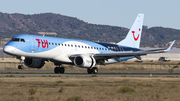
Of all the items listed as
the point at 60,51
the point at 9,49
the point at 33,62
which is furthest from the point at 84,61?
the point at 9,49

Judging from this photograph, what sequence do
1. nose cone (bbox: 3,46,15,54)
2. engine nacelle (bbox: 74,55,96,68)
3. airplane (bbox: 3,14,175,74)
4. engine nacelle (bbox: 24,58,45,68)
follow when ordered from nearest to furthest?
nose cone (bbox: 3,46,15,54), airplane (bbox: 3,14,175,74), engine nacelle (bbox: 74,55,96,68), engine nacelle (bbox: 24,58,45,68)

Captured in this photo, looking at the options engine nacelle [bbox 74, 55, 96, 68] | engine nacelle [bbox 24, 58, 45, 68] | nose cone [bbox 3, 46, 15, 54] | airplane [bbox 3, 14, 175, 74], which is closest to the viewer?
nose cone [bbox 3, 46, 15, 54]

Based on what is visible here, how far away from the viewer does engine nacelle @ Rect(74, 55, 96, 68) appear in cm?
4417

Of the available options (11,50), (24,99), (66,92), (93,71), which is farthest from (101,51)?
(24,99)

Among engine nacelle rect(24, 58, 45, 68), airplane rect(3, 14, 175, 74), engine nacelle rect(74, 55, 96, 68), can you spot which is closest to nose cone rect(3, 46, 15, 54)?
airplane rect(3, 14, 175, 74)

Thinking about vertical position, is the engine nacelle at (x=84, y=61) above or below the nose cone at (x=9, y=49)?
below

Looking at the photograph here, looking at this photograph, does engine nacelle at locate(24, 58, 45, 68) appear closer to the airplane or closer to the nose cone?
the airplane

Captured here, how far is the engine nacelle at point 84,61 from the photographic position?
44169mm

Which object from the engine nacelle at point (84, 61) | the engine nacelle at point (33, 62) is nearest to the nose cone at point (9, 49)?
the engine nacelle at point (33, 62)

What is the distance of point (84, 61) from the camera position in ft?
145

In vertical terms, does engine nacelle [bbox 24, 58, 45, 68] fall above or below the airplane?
below

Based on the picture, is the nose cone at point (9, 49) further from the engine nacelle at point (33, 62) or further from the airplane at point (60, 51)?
the engine nacelle at point (33, 62)

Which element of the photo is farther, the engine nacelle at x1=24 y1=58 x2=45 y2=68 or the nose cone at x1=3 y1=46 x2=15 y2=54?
the engine nacelle at x1=24 y1=58 x2=45 y2=68

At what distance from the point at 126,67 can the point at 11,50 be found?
123 ft
